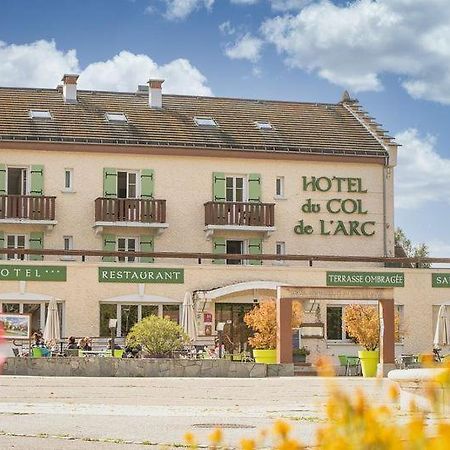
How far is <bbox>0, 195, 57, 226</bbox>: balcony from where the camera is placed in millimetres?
42812

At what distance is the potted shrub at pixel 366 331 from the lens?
31.8 metres

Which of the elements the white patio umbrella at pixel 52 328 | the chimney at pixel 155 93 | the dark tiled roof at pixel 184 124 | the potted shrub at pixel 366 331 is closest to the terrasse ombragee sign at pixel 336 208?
the dark tiled roof at pixel 184 124

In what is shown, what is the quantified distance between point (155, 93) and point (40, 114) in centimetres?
515

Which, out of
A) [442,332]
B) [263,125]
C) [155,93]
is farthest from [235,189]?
[442,332]

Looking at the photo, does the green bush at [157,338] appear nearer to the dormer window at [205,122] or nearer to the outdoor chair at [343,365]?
the outdoor chair at [343,365]

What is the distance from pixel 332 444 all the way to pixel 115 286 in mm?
36529

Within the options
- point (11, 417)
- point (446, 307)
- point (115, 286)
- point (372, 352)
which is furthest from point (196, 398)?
point (446, 307)

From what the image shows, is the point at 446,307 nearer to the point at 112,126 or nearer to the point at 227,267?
the point at 227,267

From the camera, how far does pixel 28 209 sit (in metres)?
43.1

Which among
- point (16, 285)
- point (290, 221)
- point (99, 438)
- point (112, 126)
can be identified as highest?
point (112, 126)

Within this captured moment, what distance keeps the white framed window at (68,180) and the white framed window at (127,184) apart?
1.80m

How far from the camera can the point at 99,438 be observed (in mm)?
11742

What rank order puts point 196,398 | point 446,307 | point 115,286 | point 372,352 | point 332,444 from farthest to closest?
point 446,307 → point 115,286 → point 372,352 → point 196,398 → point 332,444

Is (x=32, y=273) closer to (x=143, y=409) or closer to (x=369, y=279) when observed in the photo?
(x=369, y=279)
